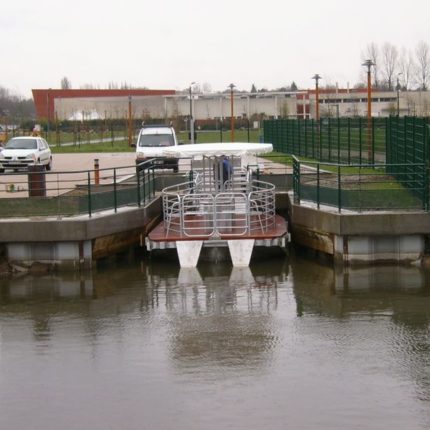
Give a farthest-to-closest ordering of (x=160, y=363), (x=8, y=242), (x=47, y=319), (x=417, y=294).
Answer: (x=8, y=242) → (x=417, y=294) → (x=47, y=319) → (x=160, y=363)

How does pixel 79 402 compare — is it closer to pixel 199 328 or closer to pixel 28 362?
pixel 28 362

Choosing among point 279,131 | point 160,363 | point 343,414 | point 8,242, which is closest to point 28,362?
point 160,363

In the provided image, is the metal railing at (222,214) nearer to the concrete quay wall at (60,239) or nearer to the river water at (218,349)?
the river water at (218,349)

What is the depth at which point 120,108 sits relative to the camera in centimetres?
9494

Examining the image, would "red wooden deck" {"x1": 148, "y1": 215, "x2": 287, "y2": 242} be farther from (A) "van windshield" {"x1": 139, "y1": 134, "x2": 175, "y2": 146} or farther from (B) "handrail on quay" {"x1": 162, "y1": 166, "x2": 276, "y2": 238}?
(A) "van windshield" {"x1": 139, "y1": 134, "x2": 175, "y2": 146}

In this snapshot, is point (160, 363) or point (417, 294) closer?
point (160, 363)

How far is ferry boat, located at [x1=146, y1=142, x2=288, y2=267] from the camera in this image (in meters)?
18.2

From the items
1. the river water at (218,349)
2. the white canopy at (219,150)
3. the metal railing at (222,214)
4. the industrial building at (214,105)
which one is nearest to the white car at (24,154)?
the metal railing at (222,214)

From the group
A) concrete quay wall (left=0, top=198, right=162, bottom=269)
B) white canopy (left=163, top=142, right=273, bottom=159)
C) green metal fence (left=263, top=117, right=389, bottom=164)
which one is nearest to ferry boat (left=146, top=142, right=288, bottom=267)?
white canopy (left=163, top=142, right=273, bottom=159)

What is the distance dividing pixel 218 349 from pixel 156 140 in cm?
2331

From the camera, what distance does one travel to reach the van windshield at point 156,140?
34.5m

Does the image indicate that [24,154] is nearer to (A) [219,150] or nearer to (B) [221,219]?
(A) [219,150]

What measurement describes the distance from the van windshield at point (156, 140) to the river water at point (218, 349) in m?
16.7

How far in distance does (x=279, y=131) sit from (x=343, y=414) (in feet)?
141
